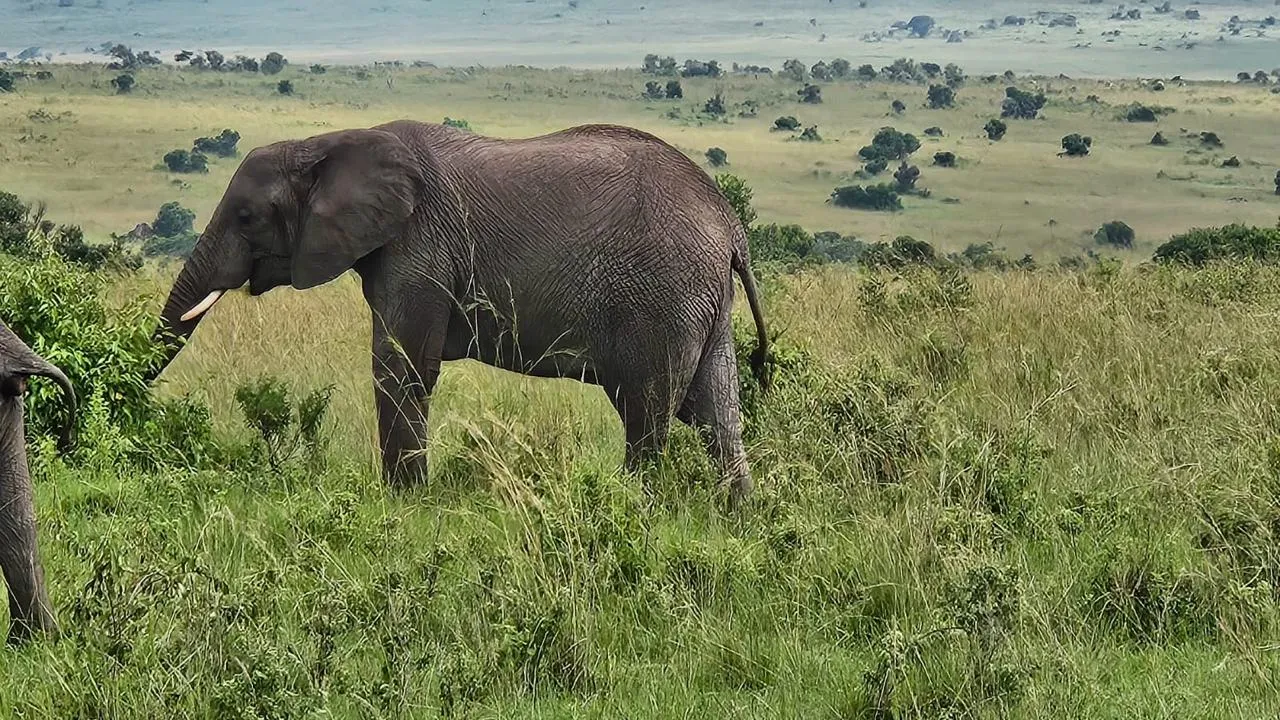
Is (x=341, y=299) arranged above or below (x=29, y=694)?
below

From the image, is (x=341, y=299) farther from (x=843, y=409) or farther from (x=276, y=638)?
(x=276, y=638)

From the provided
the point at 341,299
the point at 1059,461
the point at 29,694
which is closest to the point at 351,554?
the point at 29,694

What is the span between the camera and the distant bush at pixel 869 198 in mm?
44562

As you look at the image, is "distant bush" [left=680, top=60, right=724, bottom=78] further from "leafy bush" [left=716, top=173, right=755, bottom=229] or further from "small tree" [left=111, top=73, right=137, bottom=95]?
"leafy bush" [left=716, top=173, right=755, bottom=229]

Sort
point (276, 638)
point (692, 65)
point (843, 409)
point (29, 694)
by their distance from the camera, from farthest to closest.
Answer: point (692, 65), point (843, 409), point (276, 638), point (29, 694)

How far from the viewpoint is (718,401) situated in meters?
7.11

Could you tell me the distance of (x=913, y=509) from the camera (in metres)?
5.62

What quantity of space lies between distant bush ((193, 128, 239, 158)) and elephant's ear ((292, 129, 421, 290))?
42.2 metres

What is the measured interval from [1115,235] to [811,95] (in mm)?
34597

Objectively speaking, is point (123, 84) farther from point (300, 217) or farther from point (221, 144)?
point (300, 217)

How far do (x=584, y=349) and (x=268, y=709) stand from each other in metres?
3.15

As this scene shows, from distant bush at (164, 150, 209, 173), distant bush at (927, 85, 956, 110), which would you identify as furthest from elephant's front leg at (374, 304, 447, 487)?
distant bush at (927, 85, 956, 110)

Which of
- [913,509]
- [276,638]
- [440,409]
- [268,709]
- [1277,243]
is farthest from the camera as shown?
[1277,243]

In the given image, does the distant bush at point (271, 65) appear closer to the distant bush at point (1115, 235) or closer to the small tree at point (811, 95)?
the small tree at point (811, 95)
